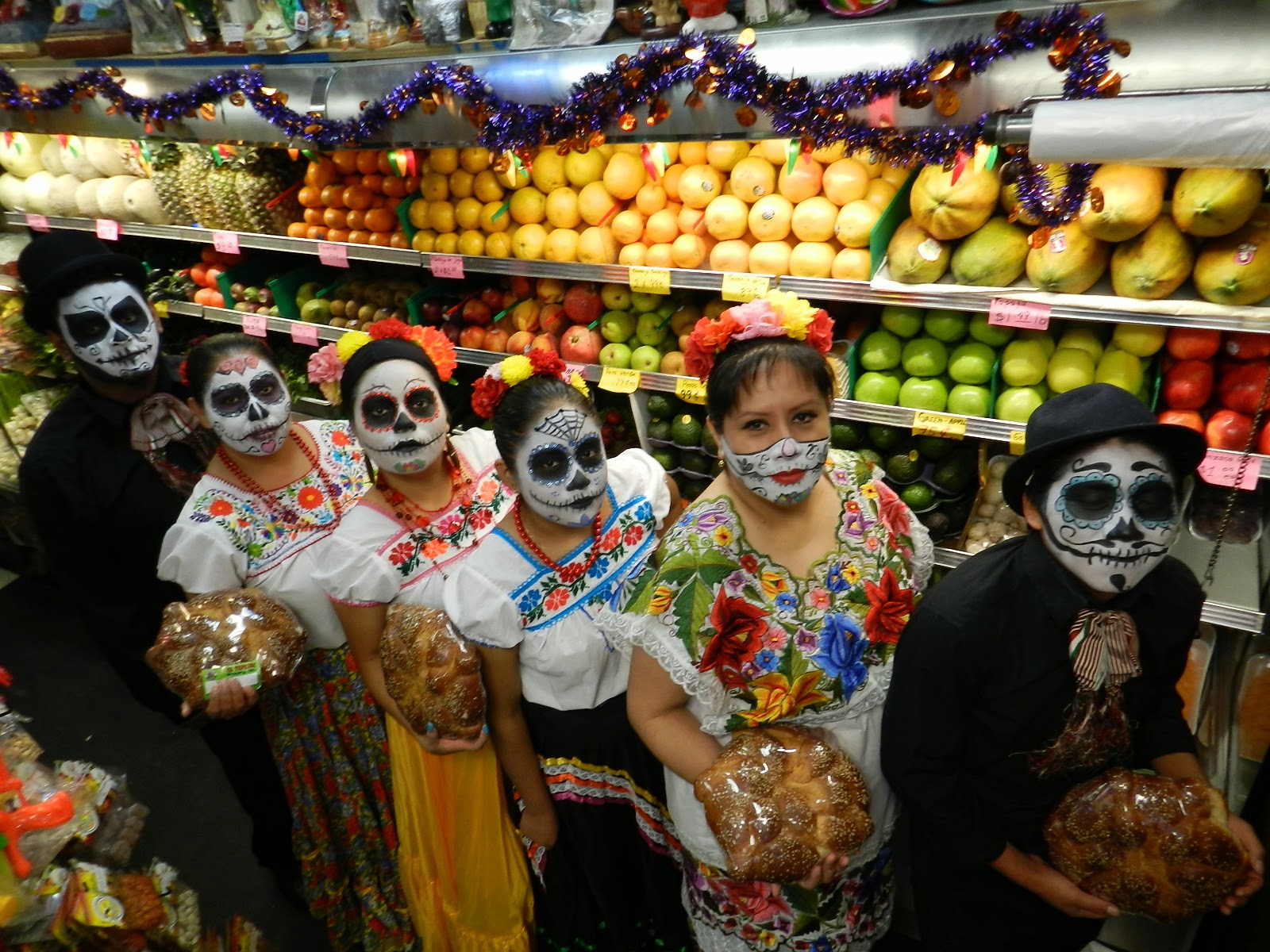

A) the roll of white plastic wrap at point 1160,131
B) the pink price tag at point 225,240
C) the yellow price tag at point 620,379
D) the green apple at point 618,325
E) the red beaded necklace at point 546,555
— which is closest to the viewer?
the roll of white plastic wrap at point 1160,131

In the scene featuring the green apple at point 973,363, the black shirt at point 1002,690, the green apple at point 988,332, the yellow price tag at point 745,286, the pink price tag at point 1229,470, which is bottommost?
the black shirt at point 1002,690

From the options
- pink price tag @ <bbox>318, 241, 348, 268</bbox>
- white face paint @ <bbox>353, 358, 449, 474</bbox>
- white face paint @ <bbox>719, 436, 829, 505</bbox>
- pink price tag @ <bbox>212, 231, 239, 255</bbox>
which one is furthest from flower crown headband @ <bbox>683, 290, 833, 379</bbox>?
pink price tag @ <bbox>212, 231, 239, 255</bbox>

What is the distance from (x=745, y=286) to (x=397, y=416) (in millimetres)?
1159

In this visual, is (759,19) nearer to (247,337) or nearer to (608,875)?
(247,337)

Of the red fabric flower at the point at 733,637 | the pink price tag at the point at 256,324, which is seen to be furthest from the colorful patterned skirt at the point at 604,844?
the pink price tag at the point at 256,324

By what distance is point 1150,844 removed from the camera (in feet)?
4.98

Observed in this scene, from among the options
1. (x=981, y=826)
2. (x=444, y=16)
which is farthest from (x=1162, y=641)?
(x=444, y=16)

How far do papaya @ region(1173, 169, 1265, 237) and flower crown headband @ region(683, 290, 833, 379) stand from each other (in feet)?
3.16

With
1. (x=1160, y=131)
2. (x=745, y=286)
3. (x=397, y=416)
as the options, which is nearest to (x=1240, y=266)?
(x=1160, y=131)

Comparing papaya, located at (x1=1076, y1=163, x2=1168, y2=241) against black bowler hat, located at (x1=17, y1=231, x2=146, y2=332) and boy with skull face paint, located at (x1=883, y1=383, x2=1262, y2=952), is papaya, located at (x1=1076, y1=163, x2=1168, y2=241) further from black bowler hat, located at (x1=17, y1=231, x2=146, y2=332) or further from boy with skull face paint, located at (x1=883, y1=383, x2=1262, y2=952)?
black bowler hat, located at (x1=17, y1=231, x2=146, y2=332)

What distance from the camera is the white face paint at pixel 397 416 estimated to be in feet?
6.64

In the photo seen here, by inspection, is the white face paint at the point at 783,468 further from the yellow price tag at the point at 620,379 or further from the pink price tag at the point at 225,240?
the pink price tag at the point at 225,240

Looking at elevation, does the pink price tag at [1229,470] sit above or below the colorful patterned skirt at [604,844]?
above

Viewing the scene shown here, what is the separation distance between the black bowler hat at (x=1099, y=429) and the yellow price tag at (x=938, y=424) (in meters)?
1.05
